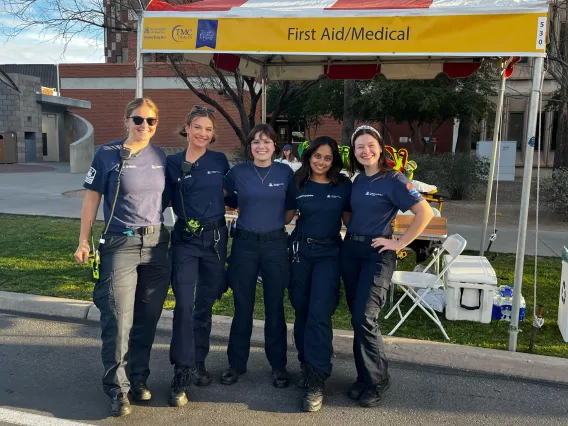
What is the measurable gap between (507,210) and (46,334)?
11.5 m

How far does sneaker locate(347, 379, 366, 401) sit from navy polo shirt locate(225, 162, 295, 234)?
1225mm

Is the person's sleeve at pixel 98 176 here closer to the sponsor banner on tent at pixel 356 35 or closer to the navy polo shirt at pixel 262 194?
the navy polo shirt at pixel 262 194

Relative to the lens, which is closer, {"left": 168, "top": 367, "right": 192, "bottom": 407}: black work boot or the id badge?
the id badge

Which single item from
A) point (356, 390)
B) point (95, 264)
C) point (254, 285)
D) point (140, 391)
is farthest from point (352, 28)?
point (140, 391)

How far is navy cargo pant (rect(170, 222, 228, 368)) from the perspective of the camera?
11.5 feet

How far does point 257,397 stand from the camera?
144 inches

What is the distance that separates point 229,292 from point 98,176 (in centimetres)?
302

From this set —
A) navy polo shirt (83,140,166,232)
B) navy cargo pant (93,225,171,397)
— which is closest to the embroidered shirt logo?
navy polo shirt (83,140,166,232)

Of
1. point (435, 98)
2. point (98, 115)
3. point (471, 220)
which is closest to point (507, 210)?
point (471, 220)

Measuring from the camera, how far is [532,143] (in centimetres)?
405

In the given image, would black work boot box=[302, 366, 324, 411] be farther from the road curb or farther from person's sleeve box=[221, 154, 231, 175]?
person's sleeve box=[221, 154, 231, 175]

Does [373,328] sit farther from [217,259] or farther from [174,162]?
[174,162]

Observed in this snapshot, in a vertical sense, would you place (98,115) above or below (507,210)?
above

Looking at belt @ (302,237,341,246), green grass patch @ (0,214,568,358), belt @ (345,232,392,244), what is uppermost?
belt @ (345,232,392,244)
